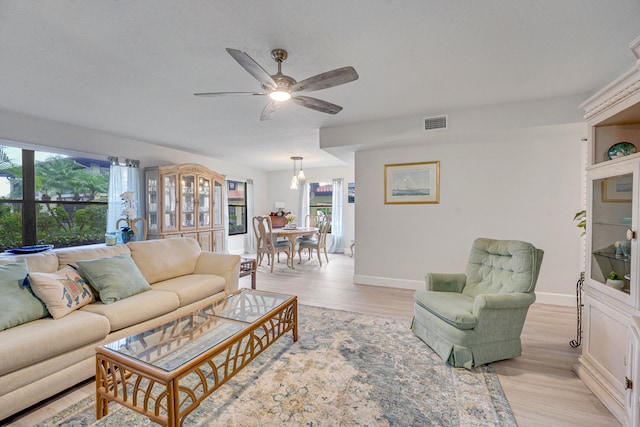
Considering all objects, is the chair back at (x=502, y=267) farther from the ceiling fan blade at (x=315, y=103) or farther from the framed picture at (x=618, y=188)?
the ceiling fan blade at (x=315, y=103)

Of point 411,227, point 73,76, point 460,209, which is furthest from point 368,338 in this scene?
point 73,76

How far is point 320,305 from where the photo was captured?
3332mm

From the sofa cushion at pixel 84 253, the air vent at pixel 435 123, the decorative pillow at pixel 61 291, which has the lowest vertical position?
the decorative pillow at pixel 61 291

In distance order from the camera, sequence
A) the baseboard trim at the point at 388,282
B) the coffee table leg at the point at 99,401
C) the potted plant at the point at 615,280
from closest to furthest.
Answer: the coffee table leg at the point at 99,401 → the potted plant at the point at 615,280 → the baseboard trim at the point at 388,282

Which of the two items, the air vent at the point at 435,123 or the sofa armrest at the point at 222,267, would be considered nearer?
the sofa armrest at the point at 222,267

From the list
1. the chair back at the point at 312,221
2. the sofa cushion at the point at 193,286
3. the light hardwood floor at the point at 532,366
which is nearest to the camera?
the light hardwood floor at the point at 532,366

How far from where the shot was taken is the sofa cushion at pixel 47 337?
147 cm

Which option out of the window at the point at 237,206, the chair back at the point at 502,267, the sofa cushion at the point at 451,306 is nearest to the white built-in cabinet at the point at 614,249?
the chair back at the point at 502,267

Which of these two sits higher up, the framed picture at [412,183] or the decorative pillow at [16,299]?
the framed picture at [412,183]

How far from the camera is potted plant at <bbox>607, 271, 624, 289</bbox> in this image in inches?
66.0

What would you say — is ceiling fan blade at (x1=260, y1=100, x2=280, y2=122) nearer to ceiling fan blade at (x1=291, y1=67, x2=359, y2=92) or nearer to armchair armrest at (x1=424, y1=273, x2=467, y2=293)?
ceiling fan blade at (x1=291, y1=67, x2=359, y2=92)

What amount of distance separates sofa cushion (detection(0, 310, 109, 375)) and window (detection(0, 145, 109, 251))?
2639mm

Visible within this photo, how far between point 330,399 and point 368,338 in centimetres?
86

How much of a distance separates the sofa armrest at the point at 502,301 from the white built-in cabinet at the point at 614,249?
376mm
